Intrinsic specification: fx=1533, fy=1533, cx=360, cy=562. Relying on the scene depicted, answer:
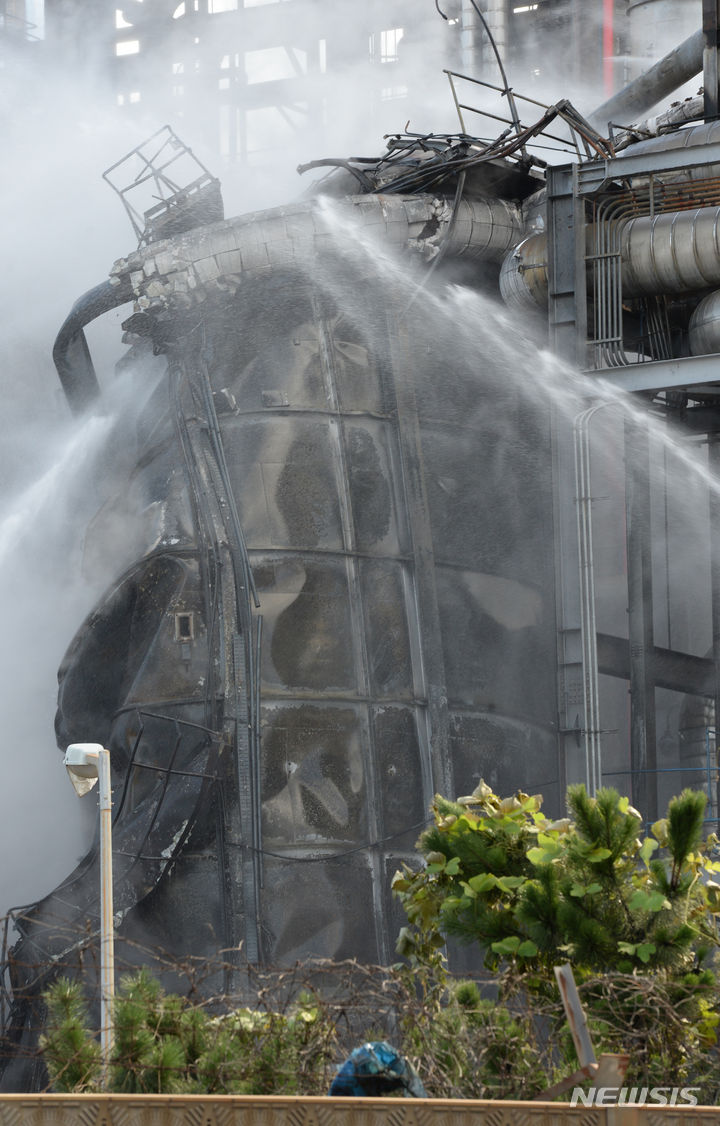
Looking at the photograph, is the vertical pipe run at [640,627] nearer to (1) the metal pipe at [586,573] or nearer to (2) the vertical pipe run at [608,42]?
(1) the metal pipe at [586,573]

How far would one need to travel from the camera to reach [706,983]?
7.45 metres

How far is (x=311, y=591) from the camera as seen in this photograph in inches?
665

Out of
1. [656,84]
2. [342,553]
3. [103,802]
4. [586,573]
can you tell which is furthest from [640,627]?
[103,802]

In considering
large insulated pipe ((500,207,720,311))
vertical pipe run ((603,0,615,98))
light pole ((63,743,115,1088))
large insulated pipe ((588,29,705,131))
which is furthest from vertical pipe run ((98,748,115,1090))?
vertical pipe run ((603,0,615,98))

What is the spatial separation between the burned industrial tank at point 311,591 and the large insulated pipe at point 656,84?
5.31 meters

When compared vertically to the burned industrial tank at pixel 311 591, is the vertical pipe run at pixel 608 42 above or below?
above

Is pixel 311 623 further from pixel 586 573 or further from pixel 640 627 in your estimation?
pixel 640 627

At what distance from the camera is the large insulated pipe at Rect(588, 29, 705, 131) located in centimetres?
2189

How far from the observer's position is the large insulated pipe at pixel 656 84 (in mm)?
21891

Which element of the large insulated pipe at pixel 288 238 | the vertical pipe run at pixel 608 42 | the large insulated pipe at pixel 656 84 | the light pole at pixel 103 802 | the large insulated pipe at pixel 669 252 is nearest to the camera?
the light pole at pixel 103 802

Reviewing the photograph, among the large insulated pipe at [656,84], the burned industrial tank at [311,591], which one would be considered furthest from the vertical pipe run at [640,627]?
the large insulated pipe at [656,84]

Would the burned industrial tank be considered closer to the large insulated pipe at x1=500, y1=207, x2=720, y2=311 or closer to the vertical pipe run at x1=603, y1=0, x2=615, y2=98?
the large insulated pipe at x1=500, y1=207, x2=720, y2=311

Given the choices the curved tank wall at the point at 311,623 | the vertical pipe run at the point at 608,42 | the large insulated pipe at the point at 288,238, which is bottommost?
the curved tank wall at the point at 311,623

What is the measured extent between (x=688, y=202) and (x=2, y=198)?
12.8 metres
